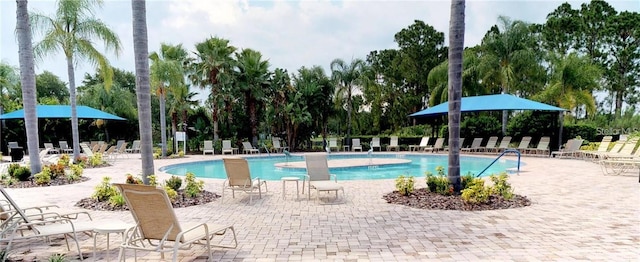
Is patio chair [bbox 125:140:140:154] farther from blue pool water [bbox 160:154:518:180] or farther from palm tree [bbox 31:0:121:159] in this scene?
palm tree [bbox 31:0:121:159]

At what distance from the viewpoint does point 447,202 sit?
6562mm

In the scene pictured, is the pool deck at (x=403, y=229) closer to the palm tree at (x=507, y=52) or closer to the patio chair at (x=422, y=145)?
the patio chair at (x=422, y=145)

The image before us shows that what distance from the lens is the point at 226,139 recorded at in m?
23.2

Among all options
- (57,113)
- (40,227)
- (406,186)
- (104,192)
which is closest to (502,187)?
(406,186)

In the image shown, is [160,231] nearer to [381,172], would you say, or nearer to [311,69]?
[381,172]

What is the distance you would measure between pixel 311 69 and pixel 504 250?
21190 millimetres

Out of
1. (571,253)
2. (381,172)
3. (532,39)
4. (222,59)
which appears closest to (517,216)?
(571,253)

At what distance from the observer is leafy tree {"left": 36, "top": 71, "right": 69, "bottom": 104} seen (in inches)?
1366

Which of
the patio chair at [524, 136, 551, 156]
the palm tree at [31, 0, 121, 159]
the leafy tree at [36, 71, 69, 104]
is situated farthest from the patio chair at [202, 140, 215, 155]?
the leafy tree at [36, 71, 69, 104]

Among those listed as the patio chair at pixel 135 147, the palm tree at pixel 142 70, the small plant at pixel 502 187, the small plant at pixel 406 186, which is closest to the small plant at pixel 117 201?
the palm tree at pixel 142 70

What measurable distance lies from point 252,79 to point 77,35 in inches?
394

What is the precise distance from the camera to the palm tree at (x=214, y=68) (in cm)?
2078

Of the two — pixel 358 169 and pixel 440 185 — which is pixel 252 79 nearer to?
pixel 358 169

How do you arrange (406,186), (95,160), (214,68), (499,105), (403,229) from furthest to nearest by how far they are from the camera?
(214,68) → (499,105) → (95,160) → (406,186) → (403,229)
